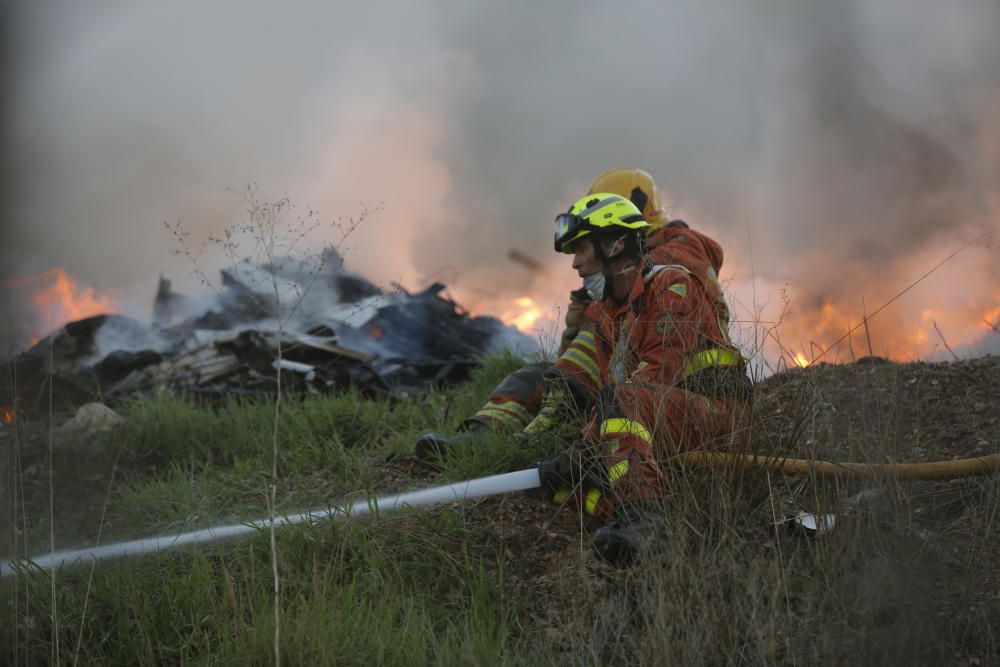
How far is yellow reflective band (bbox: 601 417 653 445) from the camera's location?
407 centimetres

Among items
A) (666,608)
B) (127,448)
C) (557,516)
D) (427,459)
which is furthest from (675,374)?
(127,448)

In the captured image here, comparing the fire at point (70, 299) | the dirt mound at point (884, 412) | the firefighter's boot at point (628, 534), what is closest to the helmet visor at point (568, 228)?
the dirt mound at point (884, 412)

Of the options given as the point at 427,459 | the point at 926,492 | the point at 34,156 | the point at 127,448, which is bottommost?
the point at 926,492

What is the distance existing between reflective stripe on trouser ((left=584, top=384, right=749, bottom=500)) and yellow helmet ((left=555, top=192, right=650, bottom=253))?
3.24 feet

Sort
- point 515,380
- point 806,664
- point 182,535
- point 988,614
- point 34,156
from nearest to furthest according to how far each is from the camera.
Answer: point 806,664
point 988,614
point 182,535
point 515,380
point 34,156

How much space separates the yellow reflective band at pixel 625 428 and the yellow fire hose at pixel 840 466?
18cm

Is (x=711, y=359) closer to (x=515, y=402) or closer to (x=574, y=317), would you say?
(x=515, y=402)

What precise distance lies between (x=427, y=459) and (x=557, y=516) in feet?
3.50

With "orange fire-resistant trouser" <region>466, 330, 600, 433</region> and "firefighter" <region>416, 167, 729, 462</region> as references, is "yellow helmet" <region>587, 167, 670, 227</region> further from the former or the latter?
"orange fire-resistant trouser" <region>466, 330, 600, 433</region>

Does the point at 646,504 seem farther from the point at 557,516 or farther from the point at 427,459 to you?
the point at 427,459

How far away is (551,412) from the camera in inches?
214

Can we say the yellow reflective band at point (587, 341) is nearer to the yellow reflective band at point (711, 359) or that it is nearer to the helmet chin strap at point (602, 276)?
the helmet chin strap at point (602, 276)

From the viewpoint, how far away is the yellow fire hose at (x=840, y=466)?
3.74 meters

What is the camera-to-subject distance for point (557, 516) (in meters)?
4.65
